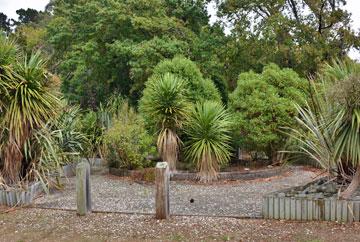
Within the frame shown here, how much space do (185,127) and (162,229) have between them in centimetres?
442

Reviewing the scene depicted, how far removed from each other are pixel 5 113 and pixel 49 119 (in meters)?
0.75

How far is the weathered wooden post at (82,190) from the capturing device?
6070mm

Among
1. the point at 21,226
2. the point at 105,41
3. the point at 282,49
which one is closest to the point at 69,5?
the point at 105,41

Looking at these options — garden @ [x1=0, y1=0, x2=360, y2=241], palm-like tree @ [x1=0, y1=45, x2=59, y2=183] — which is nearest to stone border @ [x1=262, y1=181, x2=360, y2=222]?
garden @ [x1=0, y1=0, x2=360, y2=241]

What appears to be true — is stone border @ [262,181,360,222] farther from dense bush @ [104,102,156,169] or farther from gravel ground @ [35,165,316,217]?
dense bush @ [104,102,156,169]

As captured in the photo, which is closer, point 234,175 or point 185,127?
point 234,175

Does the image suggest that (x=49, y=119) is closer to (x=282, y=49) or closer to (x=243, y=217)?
(x=243, y=217)

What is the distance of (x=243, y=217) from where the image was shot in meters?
5.78

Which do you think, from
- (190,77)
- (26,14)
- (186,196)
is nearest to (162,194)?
(186,196)

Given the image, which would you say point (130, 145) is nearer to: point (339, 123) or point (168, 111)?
point (168, 111)

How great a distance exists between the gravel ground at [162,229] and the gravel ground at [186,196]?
548 mm

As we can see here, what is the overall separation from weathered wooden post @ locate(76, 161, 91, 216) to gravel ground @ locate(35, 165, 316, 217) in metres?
0.46

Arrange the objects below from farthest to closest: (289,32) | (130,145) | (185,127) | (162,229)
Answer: (289,32)
(130,145)
(185,127)
(162,229)

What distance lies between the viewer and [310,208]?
5.50m
